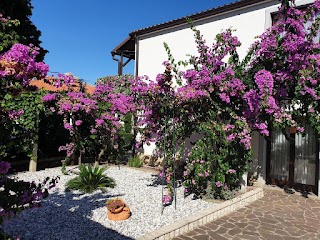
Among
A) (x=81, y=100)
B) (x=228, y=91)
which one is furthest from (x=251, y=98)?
(x=81, y=100)

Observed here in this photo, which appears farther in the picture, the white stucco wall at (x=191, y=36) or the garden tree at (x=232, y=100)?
the white stucco wall at (x=191, y=36)

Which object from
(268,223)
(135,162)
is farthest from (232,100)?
(135,162)

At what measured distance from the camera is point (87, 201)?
7.09 m

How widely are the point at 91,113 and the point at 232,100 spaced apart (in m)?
5.35

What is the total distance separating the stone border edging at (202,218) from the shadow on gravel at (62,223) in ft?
2.04

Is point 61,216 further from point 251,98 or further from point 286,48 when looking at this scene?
point 286,48

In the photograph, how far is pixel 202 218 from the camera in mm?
6156

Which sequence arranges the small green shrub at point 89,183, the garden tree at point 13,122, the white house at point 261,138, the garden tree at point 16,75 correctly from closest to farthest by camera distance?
the garden tree at point 16,75 < the garden tree at point 13,122 < the small green shrub at point 89,183 < the white house at point 261,138

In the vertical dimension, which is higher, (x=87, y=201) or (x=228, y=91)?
(x=228, y=91)

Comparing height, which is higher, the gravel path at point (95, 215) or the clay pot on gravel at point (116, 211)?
the clay pot on gravel at point (116, 211)

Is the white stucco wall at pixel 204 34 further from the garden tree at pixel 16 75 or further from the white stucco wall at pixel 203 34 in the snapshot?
the garden tree at pixel 16 75

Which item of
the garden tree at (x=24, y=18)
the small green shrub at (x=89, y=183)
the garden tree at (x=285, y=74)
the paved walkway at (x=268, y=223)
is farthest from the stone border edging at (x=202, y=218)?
the garden tree at (x=24, y=18)

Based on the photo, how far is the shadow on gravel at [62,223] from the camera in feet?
16.7

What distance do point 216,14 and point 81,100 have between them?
20.5 ft
